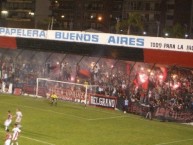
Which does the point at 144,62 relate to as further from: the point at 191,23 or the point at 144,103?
the point at 191,23

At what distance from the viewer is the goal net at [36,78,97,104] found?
46.9 metres

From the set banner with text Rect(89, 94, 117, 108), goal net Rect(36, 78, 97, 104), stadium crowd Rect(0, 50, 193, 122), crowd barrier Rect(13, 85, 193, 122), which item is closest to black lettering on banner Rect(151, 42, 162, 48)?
stadium crowd Rect(0, 50, 193, 122)

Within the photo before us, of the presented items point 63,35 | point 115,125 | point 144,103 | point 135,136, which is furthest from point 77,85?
point 135,136

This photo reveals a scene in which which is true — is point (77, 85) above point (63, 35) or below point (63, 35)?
below

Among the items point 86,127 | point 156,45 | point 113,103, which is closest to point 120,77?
point 113,103

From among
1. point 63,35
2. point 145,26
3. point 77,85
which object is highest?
point 145,26

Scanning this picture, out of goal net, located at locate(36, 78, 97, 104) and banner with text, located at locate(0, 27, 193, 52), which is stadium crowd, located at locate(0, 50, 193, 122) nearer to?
goal net, located at locate(36, 78, 97, 104)

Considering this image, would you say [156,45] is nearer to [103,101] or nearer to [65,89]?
[103,101]

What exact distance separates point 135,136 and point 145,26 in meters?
76.8

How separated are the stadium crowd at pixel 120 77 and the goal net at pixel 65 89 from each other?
1.19 meters

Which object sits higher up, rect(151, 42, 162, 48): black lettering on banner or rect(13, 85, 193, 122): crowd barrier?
rect(151, 42, 162, 48): black lettering on banner

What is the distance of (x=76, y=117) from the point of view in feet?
127

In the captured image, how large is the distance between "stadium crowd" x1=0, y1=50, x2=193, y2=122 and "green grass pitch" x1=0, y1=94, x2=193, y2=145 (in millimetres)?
1750

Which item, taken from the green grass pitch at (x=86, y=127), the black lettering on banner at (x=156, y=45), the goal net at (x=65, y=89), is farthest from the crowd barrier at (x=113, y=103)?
the black lettering on banner at (x=156, y=45)
